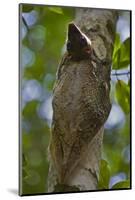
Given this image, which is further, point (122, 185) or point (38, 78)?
point (122, 185)

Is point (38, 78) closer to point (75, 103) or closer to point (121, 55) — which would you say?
point (75, 103)

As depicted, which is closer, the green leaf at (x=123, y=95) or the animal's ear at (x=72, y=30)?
the animal's ear at (x=72, y=30)

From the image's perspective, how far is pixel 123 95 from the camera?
10.0 feet

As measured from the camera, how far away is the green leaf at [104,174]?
9.91 ft

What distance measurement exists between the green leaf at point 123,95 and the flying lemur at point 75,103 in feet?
0.25

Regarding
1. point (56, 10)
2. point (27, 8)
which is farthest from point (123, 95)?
point (27, 8)

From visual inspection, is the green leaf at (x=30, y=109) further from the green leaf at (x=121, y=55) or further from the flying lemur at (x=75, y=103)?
the green leaf at (x=121, y=55)

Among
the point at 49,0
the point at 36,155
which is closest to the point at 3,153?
the point at 36,155

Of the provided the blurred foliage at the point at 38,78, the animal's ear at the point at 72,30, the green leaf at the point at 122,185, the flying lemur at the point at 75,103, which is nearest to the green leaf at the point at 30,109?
the blurred foliage at the point at 38,78

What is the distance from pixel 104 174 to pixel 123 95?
0.41 metres

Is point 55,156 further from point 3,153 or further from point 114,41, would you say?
point 114,41

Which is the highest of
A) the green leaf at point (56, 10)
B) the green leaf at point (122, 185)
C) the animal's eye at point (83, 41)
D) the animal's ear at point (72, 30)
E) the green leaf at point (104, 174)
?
the green leaf at point (56, 10)

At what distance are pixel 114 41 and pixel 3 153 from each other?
805 millimetres

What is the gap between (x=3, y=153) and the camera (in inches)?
113
